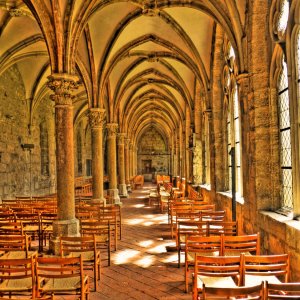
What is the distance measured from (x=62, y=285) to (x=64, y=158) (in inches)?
168

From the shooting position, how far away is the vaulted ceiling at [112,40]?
327 inches

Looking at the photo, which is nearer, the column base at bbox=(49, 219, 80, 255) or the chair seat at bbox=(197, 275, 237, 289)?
the chair seat at bbox=(197, 275, 237, 289)

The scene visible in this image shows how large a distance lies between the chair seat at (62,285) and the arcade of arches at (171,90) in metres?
2.94

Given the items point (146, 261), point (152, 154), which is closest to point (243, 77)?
point (146, 261)

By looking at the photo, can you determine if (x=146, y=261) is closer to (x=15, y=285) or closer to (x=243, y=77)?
(x=15, y=285)

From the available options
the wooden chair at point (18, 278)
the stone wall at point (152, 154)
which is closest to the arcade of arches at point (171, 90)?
the wooden chair at point (18, 278)

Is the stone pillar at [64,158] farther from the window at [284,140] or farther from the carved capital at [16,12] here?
the window at [284,140]

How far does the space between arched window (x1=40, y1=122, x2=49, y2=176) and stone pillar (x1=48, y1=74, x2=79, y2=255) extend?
13.4m

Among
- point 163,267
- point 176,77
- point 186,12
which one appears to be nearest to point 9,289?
point 163,267

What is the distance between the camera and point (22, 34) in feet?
41.8

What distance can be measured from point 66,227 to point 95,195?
18.1 feet

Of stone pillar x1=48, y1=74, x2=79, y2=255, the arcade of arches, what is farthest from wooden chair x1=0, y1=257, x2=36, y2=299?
stone pillar x1=48, y1=74, x2=79, y2=255

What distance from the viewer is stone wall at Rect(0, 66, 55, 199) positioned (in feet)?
50.3

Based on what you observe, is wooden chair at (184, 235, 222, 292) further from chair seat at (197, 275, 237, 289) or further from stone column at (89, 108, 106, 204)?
stone column at (89, 108, 106, 204)
